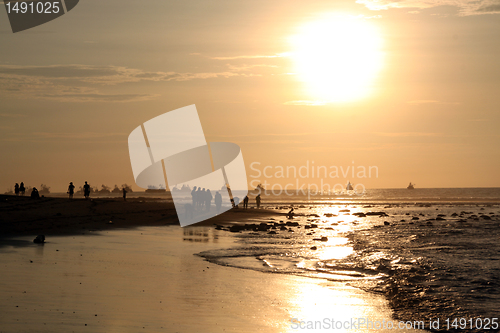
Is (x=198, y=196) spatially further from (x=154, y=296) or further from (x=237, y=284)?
(x=154, y=296)

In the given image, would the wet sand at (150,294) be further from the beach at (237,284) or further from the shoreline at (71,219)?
the shoreline at (71,219)

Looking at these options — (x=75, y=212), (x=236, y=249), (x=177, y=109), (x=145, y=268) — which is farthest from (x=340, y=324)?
(x=75, y=212)

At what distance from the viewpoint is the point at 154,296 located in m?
11.3

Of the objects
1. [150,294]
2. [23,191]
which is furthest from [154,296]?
[23,191]

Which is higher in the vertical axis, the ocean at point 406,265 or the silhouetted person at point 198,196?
the silhouetted person at point 198,196

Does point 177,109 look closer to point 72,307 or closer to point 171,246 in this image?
point 171,246

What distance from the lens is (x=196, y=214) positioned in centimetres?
4597

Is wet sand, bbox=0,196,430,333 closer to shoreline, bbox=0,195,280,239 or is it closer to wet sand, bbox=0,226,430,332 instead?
wet sand, bbox=0,226,430,332

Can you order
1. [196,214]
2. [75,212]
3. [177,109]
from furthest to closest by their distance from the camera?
[196,214], [75,212], [177,109]

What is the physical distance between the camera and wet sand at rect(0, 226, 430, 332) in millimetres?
9031

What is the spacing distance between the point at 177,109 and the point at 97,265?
1114 cm

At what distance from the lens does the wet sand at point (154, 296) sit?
903cm

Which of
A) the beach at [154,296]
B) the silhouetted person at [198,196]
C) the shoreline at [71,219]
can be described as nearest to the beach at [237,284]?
the beach at [154,296]

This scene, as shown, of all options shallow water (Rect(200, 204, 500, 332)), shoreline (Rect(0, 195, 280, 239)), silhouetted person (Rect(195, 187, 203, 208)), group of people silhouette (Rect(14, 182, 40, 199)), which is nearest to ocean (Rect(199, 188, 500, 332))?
shallow water (Rect(200, 204, 500, 332))
